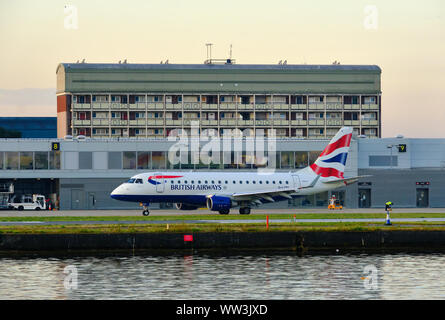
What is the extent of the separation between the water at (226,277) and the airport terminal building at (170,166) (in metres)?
49.9

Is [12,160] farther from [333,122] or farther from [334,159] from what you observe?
[333,122]

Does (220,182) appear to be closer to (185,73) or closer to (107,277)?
(107,277)

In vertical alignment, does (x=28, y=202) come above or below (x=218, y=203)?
below

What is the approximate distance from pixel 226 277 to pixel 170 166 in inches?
2363

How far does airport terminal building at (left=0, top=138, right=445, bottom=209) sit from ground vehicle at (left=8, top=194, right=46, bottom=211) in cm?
162

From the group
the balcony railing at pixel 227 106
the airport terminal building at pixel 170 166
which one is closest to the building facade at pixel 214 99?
the balcony railing at pixel 227 106

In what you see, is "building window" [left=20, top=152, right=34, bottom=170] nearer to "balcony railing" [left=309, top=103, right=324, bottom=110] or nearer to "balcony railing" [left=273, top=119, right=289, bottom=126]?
"balcony railing" [left=273, top=119, right=289, bottom=126]

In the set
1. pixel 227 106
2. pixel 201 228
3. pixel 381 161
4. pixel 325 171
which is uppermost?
pixel 227 106

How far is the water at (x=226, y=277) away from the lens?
36.5 m

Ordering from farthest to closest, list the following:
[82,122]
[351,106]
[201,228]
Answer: [351,106], [82,122], [201,228]

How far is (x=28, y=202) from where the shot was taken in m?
99.6

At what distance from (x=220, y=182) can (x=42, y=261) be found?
3375 centimetres

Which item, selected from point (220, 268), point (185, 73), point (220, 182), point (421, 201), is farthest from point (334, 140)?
point (185, 73)

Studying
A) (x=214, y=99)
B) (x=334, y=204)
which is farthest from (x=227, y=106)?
(x=334, y=204)
